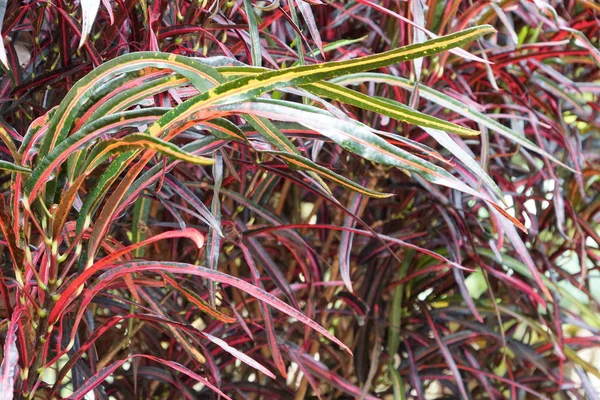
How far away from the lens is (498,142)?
3.30 ft

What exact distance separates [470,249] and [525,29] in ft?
1.11

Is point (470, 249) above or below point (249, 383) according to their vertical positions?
above

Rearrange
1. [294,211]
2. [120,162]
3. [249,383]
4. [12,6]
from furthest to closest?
[294,211] < [249,383] < [12,6] < [120,162]

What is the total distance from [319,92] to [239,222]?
36 centimetres

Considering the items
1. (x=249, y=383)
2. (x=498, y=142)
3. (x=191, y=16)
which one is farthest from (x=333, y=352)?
(x=191, y=16)

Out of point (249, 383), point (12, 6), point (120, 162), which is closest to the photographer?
point (120, 162)

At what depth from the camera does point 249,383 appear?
34.9 inches

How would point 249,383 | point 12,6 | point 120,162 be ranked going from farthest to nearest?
point 249,383, point 12,6, point 120,162

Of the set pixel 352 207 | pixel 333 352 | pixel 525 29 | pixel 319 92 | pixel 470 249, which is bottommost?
pixel 333 352

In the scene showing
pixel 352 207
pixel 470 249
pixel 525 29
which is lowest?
pixel 470 249

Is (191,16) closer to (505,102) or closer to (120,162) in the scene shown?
(120,162)

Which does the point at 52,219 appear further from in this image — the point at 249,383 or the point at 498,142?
the point at 498,142

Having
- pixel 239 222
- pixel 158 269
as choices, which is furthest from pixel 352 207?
pixel 158 269

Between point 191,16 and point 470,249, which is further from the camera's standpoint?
point 470,249
